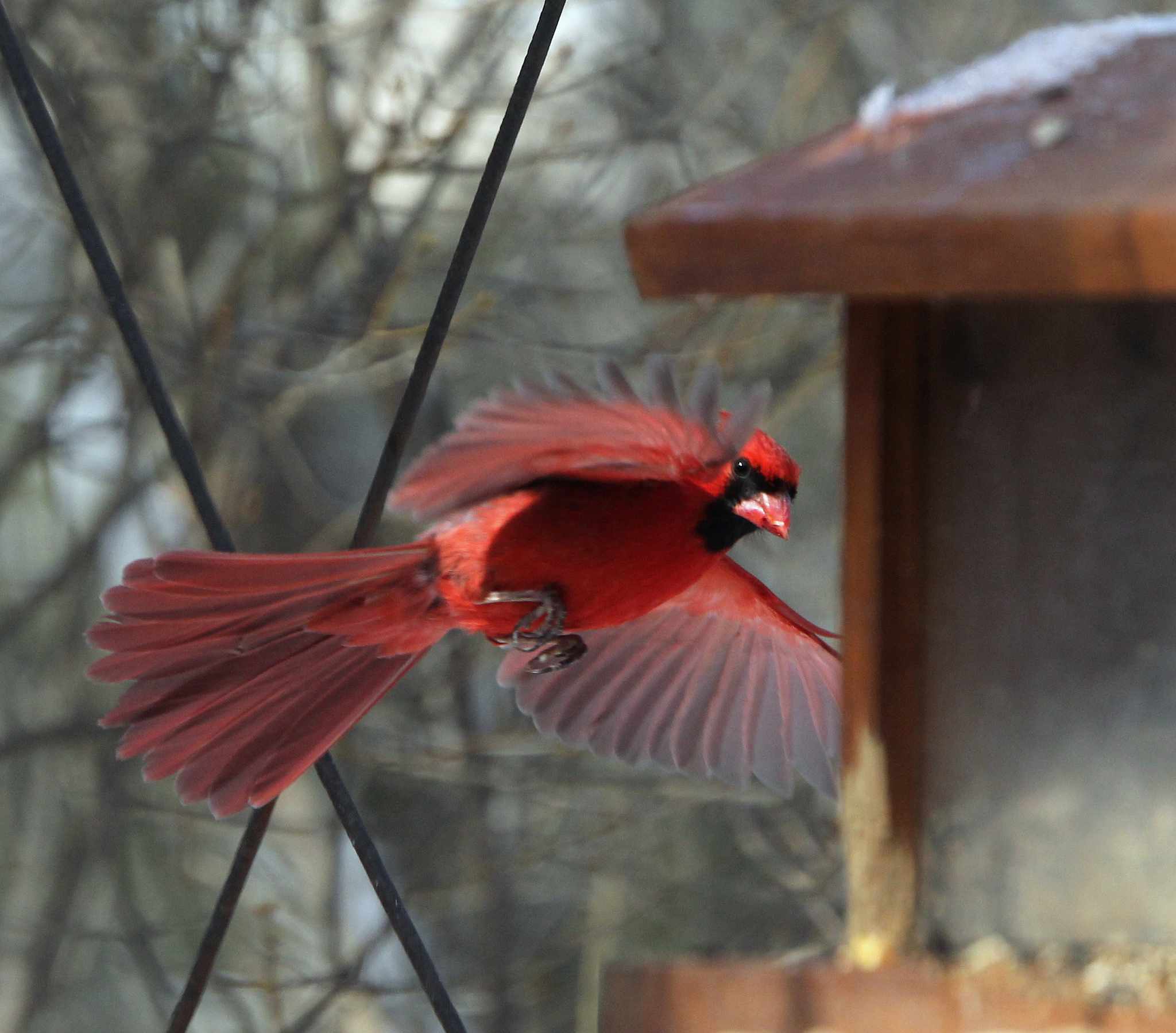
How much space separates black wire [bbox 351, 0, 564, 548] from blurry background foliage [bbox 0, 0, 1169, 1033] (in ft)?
5.86

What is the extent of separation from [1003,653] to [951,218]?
769 millimetres

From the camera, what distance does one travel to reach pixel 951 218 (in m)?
1.65

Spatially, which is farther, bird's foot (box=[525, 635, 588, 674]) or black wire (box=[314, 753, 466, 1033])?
bird's foot (box=[525, 635, 588, 674])

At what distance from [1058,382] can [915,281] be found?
566mm

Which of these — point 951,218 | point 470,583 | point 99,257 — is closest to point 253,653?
point 470,583

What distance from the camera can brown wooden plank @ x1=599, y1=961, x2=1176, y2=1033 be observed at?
1.95 metres

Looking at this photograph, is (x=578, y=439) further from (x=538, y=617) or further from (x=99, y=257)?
(x=99, y=257)

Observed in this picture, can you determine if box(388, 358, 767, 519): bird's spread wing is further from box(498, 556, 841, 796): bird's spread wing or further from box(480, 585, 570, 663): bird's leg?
box(498, 556, 841, 796): bird's spread wing

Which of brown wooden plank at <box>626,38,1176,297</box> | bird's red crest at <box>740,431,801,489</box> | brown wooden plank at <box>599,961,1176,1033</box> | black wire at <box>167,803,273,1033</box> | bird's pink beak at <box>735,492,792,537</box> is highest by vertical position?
Answer: brown wooden plank at <box>626,38,1176,297</box>

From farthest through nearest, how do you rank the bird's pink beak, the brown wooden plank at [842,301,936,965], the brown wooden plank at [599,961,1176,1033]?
the brown wooden plank at [842,301,936,965] → the brown wooden plank at [599,961,1176,1033] → the bird's pink beak

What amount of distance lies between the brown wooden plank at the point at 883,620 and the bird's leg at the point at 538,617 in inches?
15.4

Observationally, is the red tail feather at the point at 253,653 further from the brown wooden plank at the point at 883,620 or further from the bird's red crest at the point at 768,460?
the brown wooden plank at the point at 883,620

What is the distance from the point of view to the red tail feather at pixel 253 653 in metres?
1.67

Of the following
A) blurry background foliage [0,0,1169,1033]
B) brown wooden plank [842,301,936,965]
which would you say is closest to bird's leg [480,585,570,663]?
brown wooden plank [842,301,936,965]
